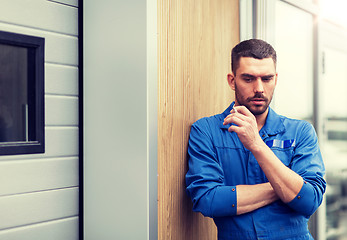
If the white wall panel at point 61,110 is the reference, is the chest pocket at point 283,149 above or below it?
below

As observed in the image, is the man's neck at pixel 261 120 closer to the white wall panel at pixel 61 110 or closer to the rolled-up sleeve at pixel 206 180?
the rolled-up sleeve at pixel 206 180

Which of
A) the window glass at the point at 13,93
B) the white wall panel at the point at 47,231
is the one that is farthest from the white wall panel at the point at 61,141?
the white wall panel at the point at 47,231

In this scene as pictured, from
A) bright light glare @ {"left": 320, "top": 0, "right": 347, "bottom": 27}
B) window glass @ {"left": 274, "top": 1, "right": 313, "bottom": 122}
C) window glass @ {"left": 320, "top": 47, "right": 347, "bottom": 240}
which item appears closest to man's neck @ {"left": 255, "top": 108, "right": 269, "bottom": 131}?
window glass @ {"left": 274, "top": 1, "right": 313, "bottom": 122}

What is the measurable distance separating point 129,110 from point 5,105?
612mm

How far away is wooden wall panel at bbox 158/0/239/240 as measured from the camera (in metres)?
1.75

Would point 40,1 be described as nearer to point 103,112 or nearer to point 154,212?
point 103,112

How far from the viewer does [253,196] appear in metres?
1.67

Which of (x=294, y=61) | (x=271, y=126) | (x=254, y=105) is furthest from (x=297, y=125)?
(x=294, y=61)

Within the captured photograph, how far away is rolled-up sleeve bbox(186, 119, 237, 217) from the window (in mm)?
761

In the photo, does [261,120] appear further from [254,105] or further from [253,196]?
[253,196]

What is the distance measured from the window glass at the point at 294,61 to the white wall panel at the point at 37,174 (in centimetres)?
158

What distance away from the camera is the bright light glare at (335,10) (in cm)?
347

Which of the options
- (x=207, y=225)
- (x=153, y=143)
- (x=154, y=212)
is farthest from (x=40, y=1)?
(x=207, y=225)

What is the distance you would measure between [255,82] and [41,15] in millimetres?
1123
